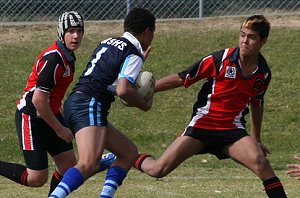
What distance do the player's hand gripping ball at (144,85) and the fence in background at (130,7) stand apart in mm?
8744

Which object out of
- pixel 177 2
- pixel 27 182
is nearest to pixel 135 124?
pixel 177 2

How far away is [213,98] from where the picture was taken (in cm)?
800

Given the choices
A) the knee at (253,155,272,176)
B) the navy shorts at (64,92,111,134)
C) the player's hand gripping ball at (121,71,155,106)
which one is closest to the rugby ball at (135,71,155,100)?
the player's hand gripping ball at (121,71,155,106)

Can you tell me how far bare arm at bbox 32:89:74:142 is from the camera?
7438 mm

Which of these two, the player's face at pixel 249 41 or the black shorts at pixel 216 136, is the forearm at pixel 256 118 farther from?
the player's face at pixel 249 41

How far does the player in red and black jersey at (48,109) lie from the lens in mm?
7504

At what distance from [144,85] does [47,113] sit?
0.81 m

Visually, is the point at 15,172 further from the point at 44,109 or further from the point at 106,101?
the point at 106,101

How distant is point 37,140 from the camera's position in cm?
792

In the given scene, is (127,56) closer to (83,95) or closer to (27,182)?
(83,95)

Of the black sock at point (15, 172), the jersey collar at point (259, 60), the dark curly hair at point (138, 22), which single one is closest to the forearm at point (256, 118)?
the jersey collar at point (259, 60)

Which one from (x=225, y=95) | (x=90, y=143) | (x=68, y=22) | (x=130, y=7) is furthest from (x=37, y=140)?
(x=130, y=7)

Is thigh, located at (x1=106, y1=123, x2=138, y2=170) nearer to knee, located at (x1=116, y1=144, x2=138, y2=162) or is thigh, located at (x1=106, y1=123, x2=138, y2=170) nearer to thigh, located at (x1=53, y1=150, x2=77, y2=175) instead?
knee, located at (x1=116, y1=144, x2=138, y2=162)

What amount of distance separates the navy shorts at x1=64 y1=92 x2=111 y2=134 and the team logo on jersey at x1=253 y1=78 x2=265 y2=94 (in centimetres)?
134
